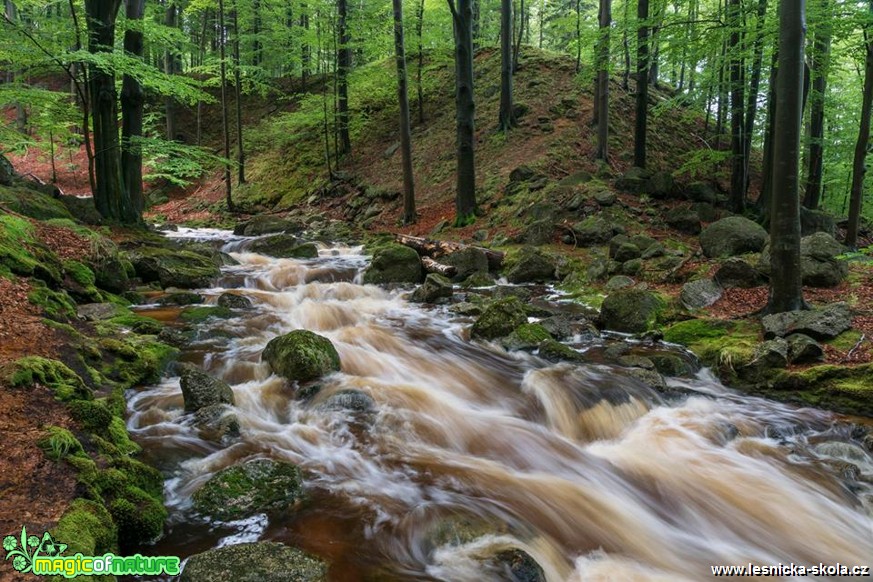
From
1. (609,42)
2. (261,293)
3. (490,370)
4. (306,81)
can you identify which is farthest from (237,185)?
(490,370)

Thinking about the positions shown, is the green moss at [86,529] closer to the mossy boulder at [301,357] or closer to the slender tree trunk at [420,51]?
the mossy boulder at [301,357]

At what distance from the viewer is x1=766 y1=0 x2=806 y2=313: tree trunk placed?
6266 millimetres

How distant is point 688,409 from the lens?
581 cm

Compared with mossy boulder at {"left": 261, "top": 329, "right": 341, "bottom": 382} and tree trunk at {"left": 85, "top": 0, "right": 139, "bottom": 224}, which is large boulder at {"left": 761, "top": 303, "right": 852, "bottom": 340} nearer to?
mossy boulder at {"left": 261, "top": 329, "right": 341, "bottom": 382}

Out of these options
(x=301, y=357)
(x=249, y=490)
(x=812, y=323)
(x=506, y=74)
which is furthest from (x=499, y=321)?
(x=506, y=74)

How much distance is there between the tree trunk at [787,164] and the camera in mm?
6266

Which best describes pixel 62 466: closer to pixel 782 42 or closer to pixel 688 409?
pixel 688 409

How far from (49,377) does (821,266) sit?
Result: 10034mm

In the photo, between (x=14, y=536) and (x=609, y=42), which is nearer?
(x=14, y=536)

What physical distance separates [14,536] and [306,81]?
30.6 m

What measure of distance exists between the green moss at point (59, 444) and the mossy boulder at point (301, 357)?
274 centimetres

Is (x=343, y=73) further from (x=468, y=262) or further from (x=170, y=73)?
(x=468, y=262)

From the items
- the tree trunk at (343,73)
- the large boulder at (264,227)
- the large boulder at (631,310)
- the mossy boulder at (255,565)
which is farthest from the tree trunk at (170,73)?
the mossy boulder at (255,565)

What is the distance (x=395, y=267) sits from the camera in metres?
11.4
